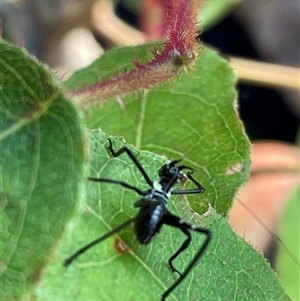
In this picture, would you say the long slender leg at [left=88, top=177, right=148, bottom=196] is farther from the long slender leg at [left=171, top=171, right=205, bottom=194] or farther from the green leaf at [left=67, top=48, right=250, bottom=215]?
the green leaf at [left=67, top=48, right=250, bottom=215]

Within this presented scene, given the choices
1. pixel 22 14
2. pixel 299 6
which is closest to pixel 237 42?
pixel 299 6

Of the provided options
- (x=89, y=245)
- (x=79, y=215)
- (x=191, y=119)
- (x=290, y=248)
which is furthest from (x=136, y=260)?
(x=290, y=248)

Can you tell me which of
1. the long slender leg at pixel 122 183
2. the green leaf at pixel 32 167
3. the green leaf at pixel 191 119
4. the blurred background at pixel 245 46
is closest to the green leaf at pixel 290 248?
the blurred background at pixel 245 46

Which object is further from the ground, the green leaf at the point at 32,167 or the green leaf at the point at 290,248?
the green leaf at the point at 32,167

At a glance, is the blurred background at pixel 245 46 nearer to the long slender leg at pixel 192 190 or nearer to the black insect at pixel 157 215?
the long slender leg at pixel 192 190

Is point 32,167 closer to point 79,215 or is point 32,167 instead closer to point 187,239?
point 79,215

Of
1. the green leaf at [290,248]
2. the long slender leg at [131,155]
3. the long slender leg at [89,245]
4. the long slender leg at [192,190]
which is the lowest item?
the green leaf at [290,248]
